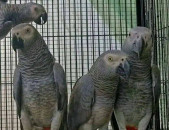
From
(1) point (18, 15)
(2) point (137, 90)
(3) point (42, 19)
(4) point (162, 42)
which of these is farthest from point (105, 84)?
(1) point (18, 15)

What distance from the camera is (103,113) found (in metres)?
1.78

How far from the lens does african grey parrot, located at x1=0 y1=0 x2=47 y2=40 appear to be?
2381mm

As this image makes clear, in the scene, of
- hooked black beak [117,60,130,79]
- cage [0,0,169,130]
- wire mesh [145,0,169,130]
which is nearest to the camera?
hooked black beak [117,60,130,79]

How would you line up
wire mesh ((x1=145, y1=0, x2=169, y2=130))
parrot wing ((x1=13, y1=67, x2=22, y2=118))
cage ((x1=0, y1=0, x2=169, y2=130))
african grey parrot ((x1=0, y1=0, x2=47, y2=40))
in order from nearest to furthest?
parrot wing ((x1=13, y1=67, x2=22, y2=118)), wire mesh ((x1=145, y1=0, x2=169, y2=130)), african grey parrot ((x1=0, y1=0, x2=47, y2=40)), cage ((x1=0, y1=0, x2=169, y2=130))

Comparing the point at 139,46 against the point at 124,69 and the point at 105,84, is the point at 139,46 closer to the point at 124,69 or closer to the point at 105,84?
the point at 124,69

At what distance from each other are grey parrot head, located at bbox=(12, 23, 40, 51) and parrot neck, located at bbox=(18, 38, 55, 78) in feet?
0.09

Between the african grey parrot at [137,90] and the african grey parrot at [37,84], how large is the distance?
0.99ft

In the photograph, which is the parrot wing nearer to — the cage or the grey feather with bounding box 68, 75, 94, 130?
the grey feather with bounding box 68, 75, 94, 130

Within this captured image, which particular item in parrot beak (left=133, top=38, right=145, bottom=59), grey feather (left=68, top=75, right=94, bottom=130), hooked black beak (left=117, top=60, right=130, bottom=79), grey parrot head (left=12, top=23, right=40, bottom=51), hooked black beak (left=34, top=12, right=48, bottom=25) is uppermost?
hooked black beak (left=34, top=12, right=48, bottom=25)

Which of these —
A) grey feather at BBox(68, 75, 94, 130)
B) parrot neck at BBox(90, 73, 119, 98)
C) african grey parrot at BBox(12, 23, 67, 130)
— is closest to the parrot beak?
parrot neck at BBox(90, 73, 119, 98)

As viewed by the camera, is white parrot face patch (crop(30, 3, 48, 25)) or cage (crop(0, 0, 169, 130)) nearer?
white parrot face patch (crop(30, 3, 48, 25))

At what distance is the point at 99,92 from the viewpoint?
176cm

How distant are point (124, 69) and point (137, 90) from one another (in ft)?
0.67

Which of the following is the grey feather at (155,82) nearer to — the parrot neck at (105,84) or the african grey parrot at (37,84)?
the parrot neck at (105,84)
